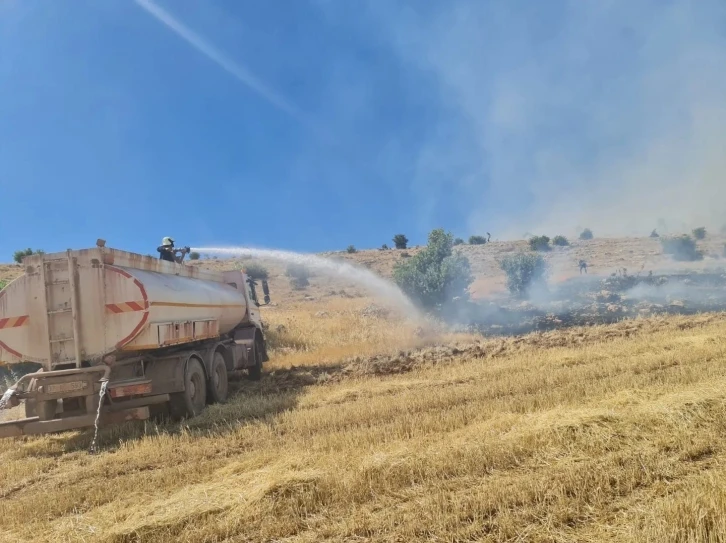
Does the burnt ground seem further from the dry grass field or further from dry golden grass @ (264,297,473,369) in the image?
the dry grass field

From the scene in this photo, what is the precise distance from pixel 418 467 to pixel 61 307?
6.37 meters

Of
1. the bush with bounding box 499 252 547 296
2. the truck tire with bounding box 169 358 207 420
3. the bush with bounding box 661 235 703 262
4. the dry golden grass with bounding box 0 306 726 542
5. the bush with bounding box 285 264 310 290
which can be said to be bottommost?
the dry golden grass with bounding box 0 306 726 542

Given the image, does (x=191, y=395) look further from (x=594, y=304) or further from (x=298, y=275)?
(x=298, y=275)

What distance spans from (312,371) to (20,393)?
754 cm

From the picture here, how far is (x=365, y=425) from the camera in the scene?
289 inches

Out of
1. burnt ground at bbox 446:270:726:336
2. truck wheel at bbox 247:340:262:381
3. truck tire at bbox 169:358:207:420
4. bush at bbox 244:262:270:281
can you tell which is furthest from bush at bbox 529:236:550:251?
truck tire at bbox 169:358:207:420

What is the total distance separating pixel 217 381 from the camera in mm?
11109

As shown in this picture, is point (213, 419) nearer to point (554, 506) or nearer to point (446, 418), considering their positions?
point (446, 418)

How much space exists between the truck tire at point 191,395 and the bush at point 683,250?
51102 mm

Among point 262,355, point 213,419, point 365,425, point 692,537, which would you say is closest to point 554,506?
point 692,537

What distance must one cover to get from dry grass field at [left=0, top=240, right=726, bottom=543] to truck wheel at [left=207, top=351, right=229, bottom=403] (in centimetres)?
39

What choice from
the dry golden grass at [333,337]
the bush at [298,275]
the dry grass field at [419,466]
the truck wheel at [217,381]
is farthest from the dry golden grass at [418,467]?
the bush at [298,275]

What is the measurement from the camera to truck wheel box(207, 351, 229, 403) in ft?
35.0

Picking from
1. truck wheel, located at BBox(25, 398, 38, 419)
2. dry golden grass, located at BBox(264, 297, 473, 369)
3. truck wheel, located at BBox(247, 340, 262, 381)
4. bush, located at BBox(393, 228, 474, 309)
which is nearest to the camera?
truck wheel, located at BBox(25, 398, 38, 419)
